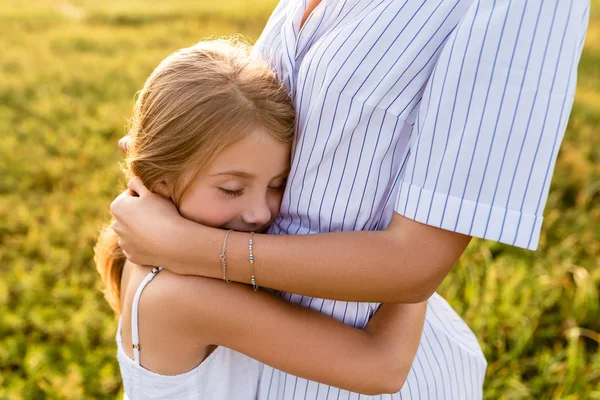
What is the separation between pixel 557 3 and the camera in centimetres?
103

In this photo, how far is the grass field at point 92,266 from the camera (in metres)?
2.70

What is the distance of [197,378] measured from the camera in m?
1.32

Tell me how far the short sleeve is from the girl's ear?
0.57 m

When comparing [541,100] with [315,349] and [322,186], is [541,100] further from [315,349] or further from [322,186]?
[315,349]

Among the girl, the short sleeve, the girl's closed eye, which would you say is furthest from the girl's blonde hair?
the short sleeve

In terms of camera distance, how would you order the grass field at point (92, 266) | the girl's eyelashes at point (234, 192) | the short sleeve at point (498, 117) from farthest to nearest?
1. the grass field at point (92, 266)
2. the girl's eyelashes at point (234, 192)
3. the short sleeve at point (498, 117)

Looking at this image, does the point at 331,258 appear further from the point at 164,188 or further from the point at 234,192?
the point at 164,188

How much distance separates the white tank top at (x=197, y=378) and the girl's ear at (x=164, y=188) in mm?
190

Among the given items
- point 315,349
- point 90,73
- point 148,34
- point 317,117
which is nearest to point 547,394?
point 315,349

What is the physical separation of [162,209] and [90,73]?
18.1ft

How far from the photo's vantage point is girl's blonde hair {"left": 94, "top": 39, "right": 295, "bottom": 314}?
1.32m

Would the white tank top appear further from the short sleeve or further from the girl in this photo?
the short sleeve

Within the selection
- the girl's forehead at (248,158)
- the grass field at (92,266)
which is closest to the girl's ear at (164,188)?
the girl's forehead at (248,158)

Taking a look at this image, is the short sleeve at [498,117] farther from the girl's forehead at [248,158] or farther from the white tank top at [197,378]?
the white tank top at [197,378]
